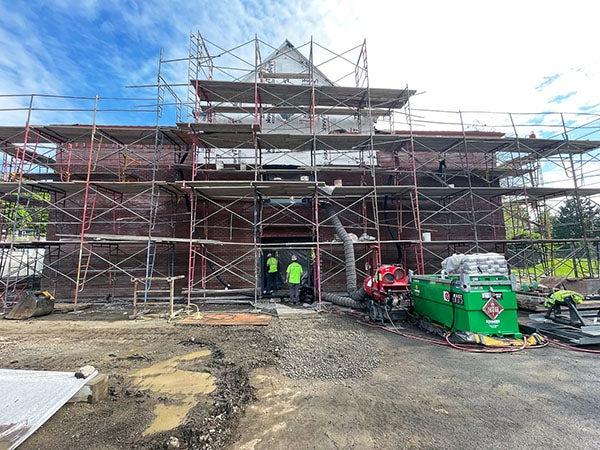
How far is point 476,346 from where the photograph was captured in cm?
604

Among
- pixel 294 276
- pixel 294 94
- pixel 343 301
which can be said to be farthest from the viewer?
pixel 294 94

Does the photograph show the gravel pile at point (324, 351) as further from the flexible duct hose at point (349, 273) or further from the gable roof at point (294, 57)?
the gable roof at point (294, 57)

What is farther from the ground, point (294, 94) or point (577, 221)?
point (294, 94)

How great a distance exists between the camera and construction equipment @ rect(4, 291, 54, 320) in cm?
891

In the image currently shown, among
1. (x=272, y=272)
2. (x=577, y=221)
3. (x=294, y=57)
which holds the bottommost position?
(x=272, y=272)

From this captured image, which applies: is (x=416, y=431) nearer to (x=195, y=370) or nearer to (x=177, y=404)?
(x=177, y=404)

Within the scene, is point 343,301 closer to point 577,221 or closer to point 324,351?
point 324,351

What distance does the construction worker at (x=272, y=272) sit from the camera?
12016 millimetres

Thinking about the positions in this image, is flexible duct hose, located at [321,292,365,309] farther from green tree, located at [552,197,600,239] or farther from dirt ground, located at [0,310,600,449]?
green tree, located at [552,197,600,239]

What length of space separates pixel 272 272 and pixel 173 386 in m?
8.07

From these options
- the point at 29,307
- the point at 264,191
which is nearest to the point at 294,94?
the point at 264,191

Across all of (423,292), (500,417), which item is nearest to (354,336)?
(423,292)

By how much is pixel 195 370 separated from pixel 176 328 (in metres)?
3.16

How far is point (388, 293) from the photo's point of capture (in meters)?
8.29
